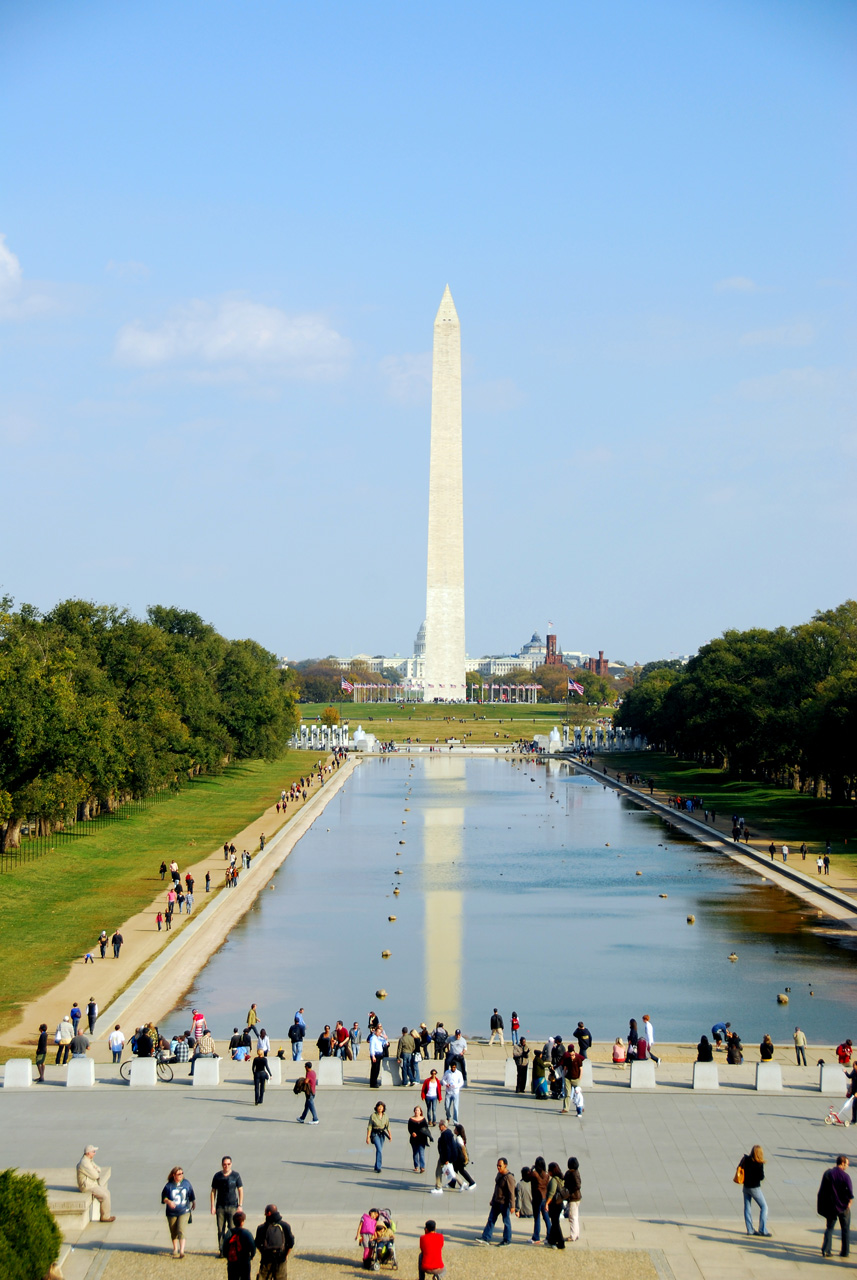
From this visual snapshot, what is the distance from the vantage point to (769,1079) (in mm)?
20078

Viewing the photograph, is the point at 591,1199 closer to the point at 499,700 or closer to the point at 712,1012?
the point at 712,1012

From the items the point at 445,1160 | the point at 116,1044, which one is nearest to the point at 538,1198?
the point at 445,1160

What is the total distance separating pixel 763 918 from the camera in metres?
37.2

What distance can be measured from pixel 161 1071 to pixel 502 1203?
28.5ft

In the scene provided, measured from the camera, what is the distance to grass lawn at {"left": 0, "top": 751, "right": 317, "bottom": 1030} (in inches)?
1176

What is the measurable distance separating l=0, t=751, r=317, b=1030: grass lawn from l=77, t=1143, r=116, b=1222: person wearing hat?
1024cm

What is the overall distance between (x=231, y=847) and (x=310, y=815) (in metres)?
17.2

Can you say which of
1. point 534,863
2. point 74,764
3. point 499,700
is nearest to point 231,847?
point 74,764

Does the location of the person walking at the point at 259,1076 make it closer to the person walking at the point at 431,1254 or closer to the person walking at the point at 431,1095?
the person walking at the point at 431,1095

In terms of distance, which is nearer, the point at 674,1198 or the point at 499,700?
the point at 674,1198

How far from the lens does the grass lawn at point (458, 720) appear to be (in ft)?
424

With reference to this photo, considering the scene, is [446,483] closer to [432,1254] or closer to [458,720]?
[458,720]

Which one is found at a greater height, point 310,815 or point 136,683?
point 136,683

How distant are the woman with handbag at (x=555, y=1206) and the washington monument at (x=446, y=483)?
10637 cm
